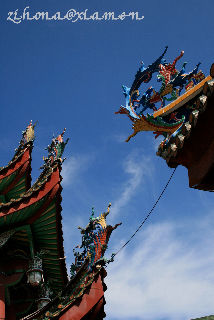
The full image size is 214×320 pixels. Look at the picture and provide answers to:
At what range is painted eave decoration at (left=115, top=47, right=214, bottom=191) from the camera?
425cm

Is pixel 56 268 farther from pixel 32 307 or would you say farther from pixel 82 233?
pixel 82 233

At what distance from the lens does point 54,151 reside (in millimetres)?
10273

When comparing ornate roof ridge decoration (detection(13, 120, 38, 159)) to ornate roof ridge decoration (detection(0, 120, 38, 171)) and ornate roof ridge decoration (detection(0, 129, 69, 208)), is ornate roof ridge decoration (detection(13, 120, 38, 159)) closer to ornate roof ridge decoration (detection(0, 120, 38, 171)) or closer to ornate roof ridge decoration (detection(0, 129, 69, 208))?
ornate roof ridge decoration (detection(0, 120, 38, 171))

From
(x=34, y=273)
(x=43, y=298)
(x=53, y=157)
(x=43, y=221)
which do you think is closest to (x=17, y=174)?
(x=53, y=157)

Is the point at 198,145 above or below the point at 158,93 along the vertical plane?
below

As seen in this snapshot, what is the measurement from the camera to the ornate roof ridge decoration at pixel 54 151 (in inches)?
396

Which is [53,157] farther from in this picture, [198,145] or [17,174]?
[198,145]

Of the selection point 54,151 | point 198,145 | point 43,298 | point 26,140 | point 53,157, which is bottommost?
point 43,298

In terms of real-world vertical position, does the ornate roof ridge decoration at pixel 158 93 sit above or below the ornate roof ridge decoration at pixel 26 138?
below

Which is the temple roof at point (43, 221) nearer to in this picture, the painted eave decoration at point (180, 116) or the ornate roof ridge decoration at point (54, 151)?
the ornate roof ridge decoration at point (54, 151)

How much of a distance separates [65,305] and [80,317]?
39cm

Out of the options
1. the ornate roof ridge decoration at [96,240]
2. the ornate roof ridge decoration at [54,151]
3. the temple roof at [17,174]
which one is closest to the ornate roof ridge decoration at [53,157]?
the ornate roof ridge decoration at [54,151]

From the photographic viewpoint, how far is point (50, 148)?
10.5m

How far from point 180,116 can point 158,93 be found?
1.09 m
